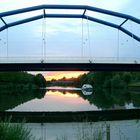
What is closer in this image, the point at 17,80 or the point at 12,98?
the point at 12,98

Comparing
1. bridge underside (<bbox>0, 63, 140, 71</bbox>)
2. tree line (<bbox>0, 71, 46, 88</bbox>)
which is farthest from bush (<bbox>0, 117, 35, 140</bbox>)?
tree line (<bbox>0, 71, 46, 88</bbox>)

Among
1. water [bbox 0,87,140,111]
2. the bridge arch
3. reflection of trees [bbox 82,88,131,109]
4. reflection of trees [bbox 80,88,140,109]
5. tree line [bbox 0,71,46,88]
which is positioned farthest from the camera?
tree line [bbox 0,71,46,88]

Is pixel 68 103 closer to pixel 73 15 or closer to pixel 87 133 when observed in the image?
pixel 73 15

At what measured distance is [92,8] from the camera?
58.1m

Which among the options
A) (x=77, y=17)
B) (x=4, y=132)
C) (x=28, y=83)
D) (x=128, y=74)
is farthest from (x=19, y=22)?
(x=28, y=83)

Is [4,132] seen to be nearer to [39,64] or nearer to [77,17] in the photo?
[39,64]

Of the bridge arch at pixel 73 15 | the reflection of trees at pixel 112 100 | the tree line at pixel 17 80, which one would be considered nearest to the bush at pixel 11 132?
the reflection of trees at pixel 112 100

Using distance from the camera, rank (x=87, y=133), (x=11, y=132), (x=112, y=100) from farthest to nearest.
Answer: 1. (x=112, y=100)
2. (x=87, y=133)
3. (x=11, y=132)

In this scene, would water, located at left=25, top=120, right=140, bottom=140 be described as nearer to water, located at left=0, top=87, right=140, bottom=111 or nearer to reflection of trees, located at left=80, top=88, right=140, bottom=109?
water, located at left=0, top=87, right=140, bottom=111

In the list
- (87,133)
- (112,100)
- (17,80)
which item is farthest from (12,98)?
(17,80)

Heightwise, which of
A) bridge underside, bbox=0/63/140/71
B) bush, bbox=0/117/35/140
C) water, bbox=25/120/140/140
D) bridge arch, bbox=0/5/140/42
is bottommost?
water, bbox=25/120/140/140

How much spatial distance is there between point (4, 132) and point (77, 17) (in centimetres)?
5308

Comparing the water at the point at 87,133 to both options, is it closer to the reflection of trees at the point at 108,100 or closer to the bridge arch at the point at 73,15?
the reflection of trees at the point at 108,100

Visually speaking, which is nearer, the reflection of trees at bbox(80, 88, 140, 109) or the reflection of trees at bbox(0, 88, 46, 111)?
the reflection of trees at bbox(0, 88, 46, 111)
